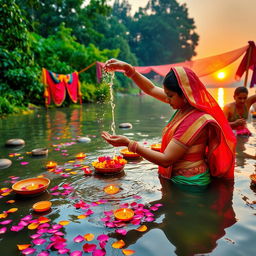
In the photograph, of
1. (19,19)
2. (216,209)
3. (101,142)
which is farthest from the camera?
(19,19)

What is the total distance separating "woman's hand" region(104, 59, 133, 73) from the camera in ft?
13.0

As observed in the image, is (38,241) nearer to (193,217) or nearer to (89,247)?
(89,247)

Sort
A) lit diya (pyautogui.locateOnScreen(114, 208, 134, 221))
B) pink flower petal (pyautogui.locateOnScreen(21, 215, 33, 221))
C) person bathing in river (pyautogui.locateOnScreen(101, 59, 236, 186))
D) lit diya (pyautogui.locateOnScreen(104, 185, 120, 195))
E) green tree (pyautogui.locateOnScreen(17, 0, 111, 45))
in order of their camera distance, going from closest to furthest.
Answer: lit diya (pyautogui.locateOnScreen(114, 208, 134, 221)) < pink flower petal (pyautogui.locateOnScreen(21, 215, 33, 221)) < person bathing in river (pyautogui.locateOnScreen(101, 59, 236, 186)) < lit diya (pyautogui.locateOnScreen(104, 185, 120, 195)) < green tree (pyautogui.locateOnScreen(17, 0, 111, 45))

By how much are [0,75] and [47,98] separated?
316 cm

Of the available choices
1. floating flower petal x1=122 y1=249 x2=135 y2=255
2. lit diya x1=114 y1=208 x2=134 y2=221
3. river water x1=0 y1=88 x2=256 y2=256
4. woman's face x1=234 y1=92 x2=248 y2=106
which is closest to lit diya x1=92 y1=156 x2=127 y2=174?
river water x1=0 y1=88 x2=256 y2=256

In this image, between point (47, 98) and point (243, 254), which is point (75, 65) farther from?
point (243, 254)

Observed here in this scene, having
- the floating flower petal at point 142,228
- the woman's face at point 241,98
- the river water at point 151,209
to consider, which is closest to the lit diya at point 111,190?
the river water at point 151,209

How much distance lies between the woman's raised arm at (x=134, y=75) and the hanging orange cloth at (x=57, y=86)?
1239 cm

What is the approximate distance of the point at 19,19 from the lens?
894 cm

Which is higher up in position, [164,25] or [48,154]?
[164,25]

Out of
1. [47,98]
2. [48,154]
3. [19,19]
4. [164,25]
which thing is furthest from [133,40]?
[48,154]

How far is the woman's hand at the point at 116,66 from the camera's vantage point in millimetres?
3961

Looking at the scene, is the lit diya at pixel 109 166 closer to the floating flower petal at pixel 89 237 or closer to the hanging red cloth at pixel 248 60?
the floating flower petal at pixel 89 237

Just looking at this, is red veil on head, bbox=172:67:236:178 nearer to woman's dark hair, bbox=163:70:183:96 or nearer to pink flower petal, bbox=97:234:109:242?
woman's dark hair, bbox=163:70:183:96
